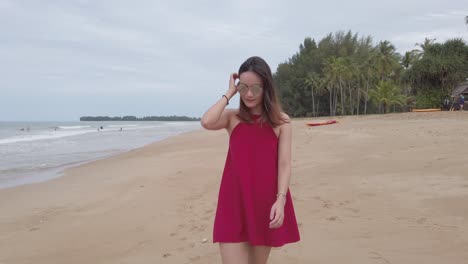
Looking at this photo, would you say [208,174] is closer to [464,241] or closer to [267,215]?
[464,241]

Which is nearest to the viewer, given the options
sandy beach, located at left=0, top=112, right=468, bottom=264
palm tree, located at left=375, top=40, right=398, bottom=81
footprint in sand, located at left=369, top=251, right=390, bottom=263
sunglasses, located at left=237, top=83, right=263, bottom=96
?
sunglasses, located at left=237, top=83, right=263, bottom=96

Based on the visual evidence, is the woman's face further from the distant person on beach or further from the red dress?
the red dress

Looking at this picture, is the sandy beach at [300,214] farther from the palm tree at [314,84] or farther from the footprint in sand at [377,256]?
the palm tree at [314,84]

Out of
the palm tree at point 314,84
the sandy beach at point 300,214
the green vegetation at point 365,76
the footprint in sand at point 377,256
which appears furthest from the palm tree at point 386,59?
the footprint in sand at point 377,256

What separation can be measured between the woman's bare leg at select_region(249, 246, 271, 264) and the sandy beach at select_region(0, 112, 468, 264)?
4.89 ft

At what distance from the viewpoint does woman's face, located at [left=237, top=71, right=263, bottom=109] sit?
2250mm

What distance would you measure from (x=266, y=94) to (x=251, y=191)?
56 centimetres

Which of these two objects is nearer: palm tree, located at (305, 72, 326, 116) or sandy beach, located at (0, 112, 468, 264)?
sandy beach, located at (0, 112, 468, 264)

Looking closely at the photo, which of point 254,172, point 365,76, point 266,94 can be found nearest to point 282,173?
point 254,172

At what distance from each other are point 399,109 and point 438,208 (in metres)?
53.0

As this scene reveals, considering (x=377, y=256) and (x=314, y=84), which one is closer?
(x=377, y=256)

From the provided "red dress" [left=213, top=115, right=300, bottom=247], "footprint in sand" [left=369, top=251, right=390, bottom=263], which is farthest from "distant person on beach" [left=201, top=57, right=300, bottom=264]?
"footprint in sand" [left=369, top=251, right=390, bottom=263]

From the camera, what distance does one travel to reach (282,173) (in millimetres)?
2258

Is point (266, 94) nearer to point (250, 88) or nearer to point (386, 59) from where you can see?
point (250, 88)
